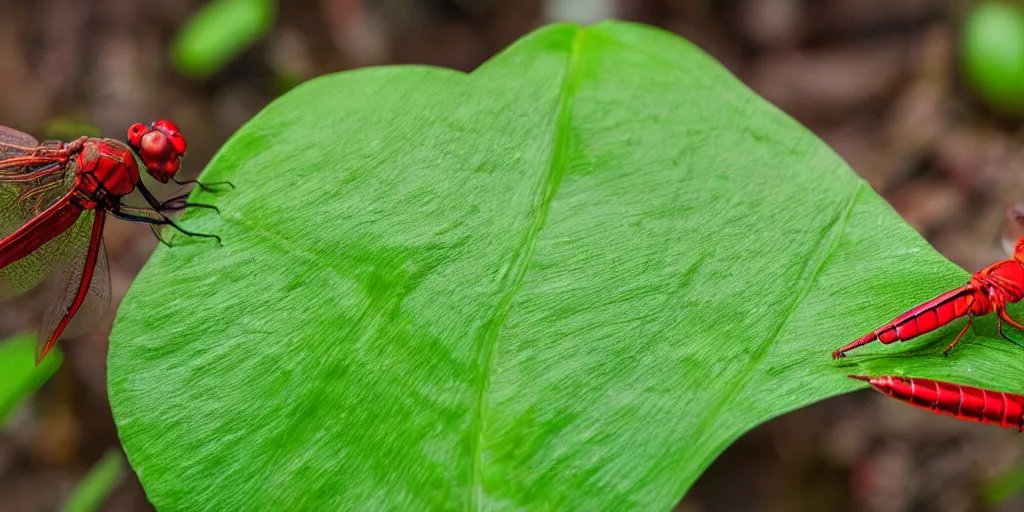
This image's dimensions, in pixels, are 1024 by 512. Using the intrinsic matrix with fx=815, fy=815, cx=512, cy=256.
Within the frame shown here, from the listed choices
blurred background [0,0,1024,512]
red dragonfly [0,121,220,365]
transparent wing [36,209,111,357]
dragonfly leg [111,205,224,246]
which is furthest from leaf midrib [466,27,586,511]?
blurred background [0,0,1024,512]

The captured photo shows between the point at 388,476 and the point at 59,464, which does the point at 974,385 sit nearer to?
the point at 388,476

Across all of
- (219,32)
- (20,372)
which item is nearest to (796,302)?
(20,372)

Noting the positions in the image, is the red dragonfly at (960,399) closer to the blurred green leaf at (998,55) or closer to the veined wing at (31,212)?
the veined wing at (31,212)

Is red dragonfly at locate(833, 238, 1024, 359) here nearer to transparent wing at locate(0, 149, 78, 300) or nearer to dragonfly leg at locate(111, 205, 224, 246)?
dragonfly leg at locate(111, 205, 224, 246)

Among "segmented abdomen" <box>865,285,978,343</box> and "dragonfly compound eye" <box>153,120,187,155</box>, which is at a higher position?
"segmented abdomen" <box>865,285,978,343</box>

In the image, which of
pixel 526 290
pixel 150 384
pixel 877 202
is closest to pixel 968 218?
pixel 877 202

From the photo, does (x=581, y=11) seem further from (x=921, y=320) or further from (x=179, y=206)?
(x=921, y=320)
